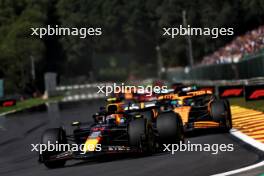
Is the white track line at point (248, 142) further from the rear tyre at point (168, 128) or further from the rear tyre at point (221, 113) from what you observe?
the rear tyre at point (168, 128)

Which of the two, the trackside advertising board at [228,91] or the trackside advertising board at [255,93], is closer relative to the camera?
the trackside advertising board at [255,93]

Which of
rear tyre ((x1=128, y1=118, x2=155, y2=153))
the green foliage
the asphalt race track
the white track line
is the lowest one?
the asphalt race track

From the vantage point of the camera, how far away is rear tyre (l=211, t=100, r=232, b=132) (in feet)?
49.6

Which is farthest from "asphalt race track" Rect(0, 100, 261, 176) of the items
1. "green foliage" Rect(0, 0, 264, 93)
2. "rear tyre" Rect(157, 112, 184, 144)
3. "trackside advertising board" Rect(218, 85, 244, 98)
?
"green foliage" Rect(0, 0, 264, 93)

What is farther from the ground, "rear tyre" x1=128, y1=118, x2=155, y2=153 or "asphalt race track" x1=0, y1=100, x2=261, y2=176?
"rear tyre" x1=128, y1=118, x2=155, y2=153

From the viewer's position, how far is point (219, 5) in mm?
78875

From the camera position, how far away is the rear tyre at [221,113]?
49.6 feet

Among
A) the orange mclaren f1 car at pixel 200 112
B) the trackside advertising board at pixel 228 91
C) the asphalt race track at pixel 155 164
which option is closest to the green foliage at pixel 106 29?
the trackside advertising board at pixel 228 91

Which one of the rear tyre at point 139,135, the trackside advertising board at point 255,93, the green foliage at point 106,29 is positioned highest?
the green foliage at point 106,29

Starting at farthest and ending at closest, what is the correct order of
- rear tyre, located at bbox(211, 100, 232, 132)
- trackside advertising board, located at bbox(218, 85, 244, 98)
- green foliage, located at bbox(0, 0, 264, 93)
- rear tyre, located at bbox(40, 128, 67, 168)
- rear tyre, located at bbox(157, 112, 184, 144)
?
green foliage, located at bbox(0, 0, 264, 93) < trackside advertising board, located at bbox(218, 85, 244, 98) < rear tyre, located at bbox(211, 100, 232, 132) < rear tyre, located at bbox(157, 112, 184, 144) < rear tyre, located at bbox(40, 128, 67, 168)

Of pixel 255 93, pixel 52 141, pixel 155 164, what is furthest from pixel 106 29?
pixel 155 164

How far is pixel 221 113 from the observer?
15086 mm

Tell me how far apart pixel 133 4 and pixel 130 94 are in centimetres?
7781

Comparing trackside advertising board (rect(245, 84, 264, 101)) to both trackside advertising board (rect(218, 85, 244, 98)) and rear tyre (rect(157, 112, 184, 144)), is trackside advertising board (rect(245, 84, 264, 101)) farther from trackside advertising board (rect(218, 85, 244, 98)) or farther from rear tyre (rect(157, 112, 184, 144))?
rear tyre (rect(157, 112, 184, 144))
